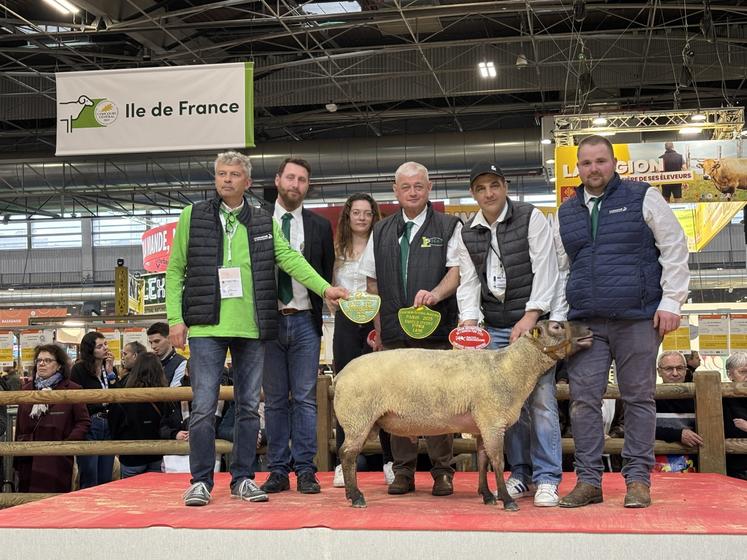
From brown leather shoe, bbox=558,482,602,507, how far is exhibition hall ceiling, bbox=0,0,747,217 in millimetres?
11328

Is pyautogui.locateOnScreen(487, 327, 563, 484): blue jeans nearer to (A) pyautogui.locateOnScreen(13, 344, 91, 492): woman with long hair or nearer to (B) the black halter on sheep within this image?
(B) the black halter on sheep

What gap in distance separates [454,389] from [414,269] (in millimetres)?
838

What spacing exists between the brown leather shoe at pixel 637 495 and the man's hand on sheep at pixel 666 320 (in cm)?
72

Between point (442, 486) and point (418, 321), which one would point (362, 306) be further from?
point (442, 486)

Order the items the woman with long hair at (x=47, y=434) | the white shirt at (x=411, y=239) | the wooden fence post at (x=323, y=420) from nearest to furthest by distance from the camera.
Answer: the white shirt at (x=411, y=239) < the wooden fence post at (x=323, y=420) < the woman with long hair at (x=47, y=434)

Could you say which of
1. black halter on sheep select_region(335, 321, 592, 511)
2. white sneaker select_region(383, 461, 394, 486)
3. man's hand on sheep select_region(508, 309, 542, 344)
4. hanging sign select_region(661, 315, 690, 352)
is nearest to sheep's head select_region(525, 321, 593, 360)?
black halter on sheep select_region(335, 321, 592, 511)

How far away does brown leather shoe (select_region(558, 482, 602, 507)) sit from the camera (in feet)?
12.6

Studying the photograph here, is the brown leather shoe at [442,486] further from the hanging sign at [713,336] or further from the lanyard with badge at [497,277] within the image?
the hanging sign at [713,336]

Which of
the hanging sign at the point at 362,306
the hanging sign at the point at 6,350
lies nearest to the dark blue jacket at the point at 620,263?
the hanging sign at the point at 362,306

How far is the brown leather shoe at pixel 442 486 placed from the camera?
4.27 m

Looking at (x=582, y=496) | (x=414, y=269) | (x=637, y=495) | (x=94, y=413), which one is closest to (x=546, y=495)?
(x=582, y=496)

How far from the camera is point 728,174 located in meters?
12.0

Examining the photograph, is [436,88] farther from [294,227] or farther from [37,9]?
[294,227]

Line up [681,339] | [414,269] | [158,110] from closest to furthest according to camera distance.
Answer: [414,269] → [158,110] → [681,339]
